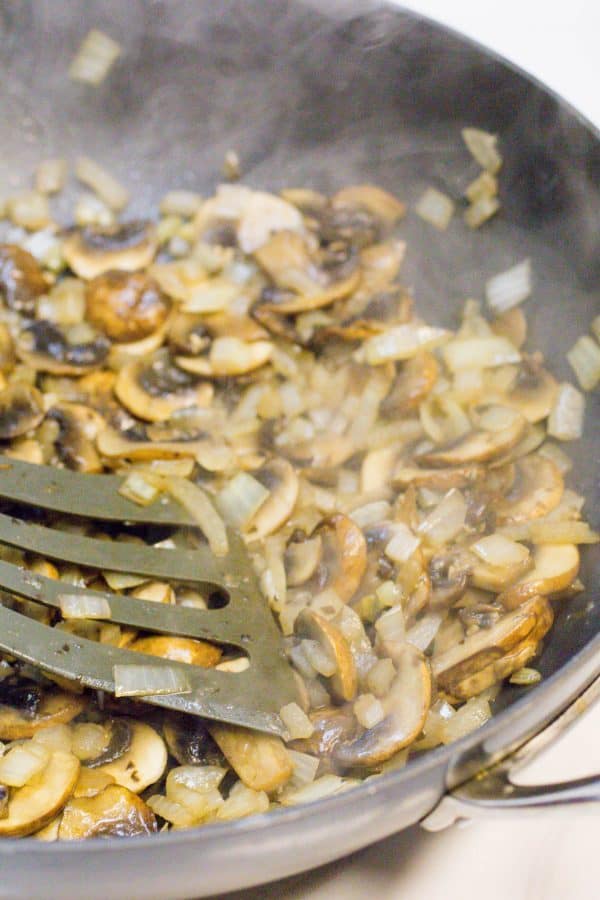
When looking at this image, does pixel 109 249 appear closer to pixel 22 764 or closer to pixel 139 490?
pixel 139 490

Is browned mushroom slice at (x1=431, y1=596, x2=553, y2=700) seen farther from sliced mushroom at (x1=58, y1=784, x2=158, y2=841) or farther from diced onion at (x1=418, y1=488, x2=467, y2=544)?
sliced mushroom at (x1=58, y1=784, x2=158, y2=841)

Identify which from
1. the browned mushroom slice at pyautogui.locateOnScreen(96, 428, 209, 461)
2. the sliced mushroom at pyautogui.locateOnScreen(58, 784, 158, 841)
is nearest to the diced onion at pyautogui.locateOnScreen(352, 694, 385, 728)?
the sliced mushroom at pyautogui.locateOnScreen(58, 784, 158, 841)

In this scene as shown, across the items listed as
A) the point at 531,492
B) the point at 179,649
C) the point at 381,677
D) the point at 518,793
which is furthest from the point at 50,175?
the point at 518,793

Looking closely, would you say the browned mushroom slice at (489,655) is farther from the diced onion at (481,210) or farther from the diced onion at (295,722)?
the diced onion at (481,210)

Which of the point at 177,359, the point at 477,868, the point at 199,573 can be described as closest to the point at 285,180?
the point at 177,359

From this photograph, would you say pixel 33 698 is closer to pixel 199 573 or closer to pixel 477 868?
pixel 199 573

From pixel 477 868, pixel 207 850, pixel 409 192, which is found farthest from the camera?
pixel 409 192
